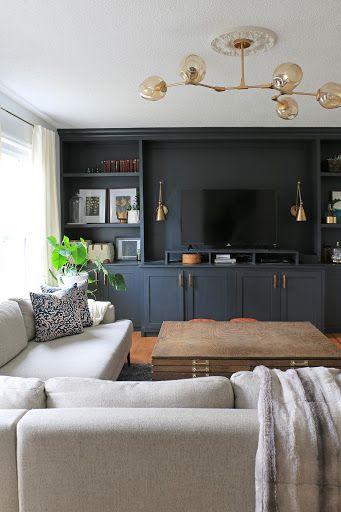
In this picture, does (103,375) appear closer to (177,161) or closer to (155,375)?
(155,375)

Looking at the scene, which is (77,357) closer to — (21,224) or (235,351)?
(235,351)

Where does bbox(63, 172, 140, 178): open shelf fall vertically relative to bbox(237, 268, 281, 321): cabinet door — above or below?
above

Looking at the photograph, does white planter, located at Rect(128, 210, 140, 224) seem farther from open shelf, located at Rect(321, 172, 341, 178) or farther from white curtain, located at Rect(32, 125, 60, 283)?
open shelf, located at Rect(321, 172, 341, 178)

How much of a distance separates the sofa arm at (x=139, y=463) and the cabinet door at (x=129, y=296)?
4.29 m

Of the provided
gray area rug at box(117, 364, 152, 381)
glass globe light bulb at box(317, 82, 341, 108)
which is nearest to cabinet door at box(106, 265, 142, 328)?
gray area rug at box(117, 364, 152, 381)

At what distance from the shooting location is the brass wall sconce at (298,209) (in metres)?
5.59

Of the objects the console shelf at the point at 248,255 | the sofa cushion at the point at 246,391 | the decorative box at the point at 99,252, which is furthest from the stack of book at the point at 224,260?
the sofa cushion at the point at 246,391

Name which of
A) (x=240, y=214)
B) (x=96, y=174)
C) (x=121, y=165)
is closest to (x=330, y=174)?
(x=240, y=214)

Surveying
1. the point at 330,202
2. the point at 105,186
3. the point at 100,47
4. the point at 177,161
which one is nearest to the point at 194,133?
the point at 177,161

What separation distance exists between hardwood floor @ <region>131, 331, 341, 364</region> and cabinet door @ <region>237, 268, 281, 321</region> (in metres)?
0.76

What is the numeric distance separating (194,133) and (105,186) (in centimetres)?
134

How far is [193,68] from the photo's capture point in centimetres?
253

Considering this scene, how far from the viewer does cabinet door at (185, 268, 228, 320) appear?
5461mm

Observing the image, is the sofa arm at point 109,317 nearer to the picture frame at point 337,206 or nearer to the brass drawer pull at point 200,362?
the brass drawer pull at point 200,362
